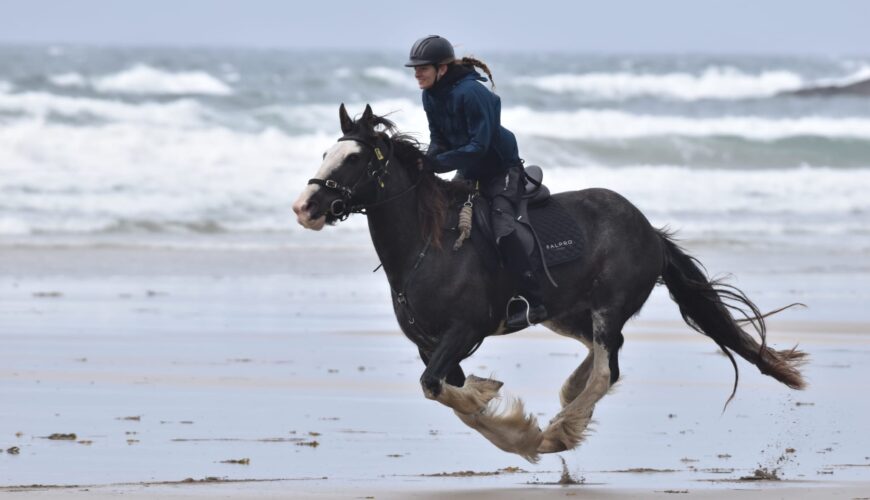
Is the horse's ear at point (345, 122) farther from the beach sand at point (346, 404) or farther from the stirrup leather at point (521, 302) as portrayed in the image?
the beach sand at point (346, 404)

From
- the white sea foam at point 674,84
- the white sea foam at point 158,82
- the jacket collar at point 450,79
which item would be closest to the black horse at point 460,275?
the jacket collar at point 450,79

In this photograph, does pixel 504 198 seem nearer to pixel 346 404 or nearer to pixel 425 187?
pixel 425 187

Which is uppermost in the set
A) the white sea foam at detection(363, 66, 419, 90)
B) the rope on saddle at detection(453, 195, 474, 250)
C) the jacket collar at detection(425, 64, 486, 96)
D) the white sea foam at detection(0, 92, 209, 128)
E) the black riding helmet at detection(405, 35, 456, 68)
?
the black riding helmet at detection(405, 35, 456, 68)

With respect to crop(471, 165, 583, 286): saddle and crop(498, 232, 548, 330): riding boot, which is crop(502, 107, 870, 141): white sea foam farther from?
crop(498, 232, 548, 330): riding boot

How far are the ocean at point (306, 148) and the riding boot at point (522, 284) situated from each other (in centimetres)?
1326

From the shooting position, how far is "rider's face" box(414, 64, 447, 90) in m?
7.40

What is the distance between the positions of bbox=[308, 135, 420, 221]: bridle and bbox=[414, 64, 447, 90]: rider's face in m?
0.35

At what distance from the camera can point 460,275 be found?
24.1 ft

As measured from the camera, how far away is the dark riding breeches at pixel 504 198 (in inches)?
295

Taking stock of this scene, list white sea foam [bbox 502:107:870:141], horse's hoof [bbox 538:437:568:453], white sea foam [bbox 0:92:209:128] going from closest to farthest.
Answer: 1. horse's hoof [bbox 538:437:568:453]
2. white sea foam [bbox 0:92:209:128]
3. white sea foam [bbox 502:107:870:141]

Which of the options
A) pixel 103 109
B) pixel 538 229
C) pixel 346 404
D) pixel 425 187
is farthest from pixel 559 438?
pixel 103 109

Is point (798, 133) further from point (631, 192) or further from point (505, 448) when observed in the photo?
point (505, 448)

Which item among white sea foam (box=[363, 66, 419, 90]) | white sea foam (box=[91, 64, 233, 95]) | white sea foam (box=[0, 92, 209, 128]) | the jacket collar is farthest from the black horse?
white sea foam (box=[363, 66, 419, 90])

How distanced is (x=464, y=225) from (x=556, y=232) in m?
0.60
